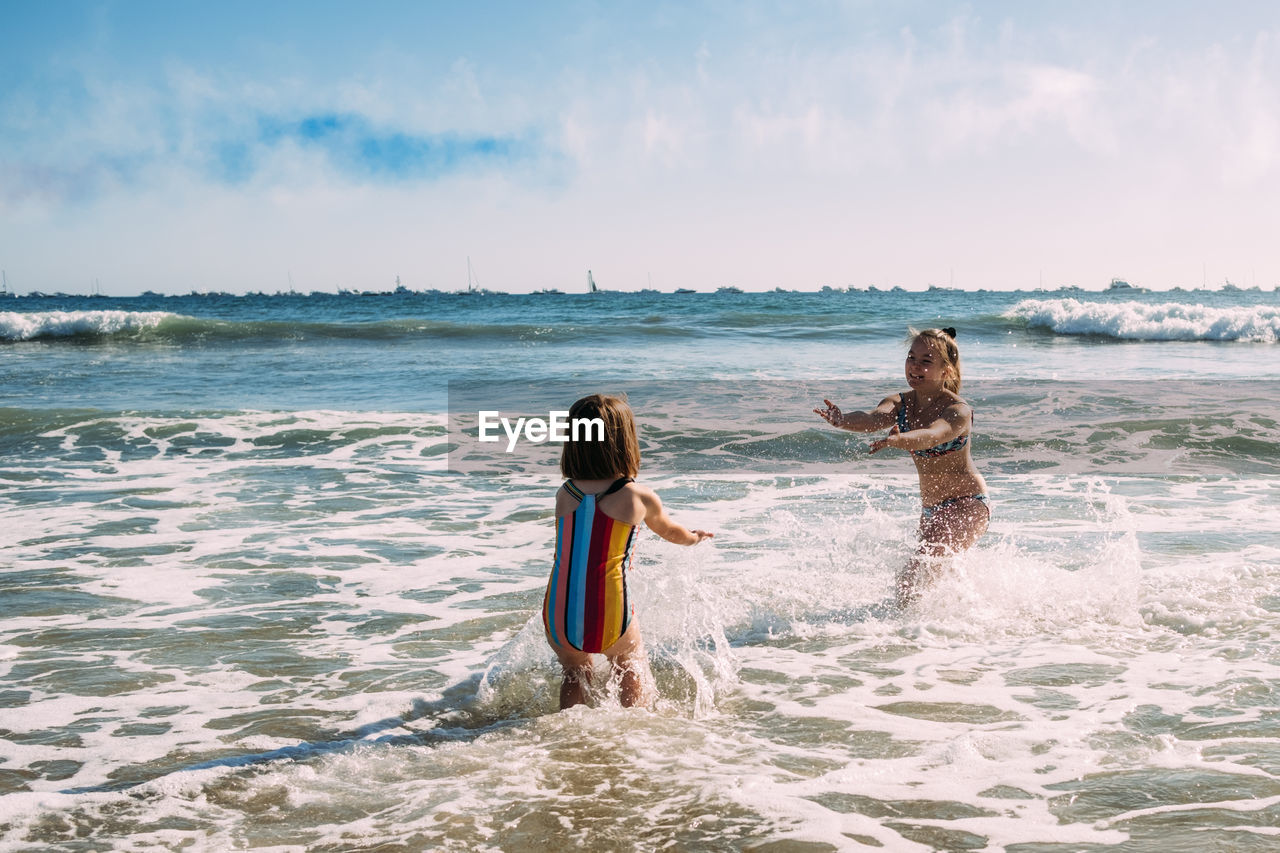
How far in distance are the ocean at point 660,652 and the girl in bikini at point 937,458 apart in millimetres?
147

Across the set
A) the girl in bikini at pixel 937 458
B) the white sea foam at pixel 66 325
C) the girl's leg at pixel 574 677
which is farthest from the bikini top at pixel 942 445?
the white sea foam at pixel 66 325

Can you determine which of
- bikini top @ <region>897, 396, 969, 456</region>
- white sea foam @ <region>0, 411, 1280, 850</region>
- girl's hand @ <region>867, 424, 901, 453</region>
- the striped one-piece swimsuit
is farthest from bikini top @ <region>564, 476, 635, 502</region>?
bikini top @ <region>897, 396, 969, 456</region>

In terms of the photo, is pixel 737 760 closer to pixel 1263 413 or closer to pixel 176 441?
pixel 176 441

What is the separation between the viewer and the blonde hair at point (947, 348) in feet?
17.9

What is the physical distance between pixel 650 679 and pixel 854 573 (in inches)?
95.7


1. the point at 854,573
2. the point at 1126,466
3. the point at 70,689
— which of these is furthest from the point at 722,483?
the point at 70,689

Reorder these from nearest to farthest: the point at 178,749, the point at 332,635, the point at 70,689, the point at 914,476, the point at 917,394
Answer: the point at 178,749 → the point at 70,689 → the point at 332,635 → the point at 917,394 → the point at 914,476

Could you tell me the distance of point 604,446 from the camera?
146 inches

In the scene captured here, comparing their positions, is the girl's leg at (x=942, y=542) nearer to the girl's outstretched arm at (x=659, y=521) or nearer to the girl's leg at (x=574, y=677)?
the girl's outstretched arm at (x=659, y=521)

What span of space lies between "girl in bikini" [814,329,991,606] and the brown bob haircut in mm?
1949

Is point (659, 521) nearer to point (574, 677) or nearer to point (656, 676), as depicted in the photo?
point (574, 677)

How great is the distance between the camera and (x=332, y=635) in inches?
206

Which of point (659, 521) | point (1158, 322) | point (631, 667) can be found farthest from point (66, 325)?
point (1158, 322)

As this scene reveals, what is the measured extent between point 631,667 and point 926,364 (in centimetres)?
257
